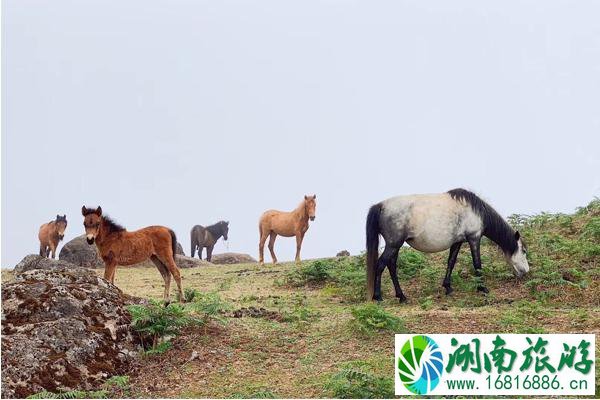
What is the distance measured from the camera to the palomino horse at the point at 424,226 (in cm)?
1496

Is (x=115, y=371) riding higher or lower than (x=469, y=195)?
lower

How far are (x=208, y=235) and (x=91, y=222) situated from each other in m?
24.5

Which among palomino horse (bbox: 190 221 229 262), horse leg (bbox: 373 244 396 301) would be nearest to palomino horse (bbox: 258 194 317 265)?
palomino horse (bbox: 190 221 229 262)

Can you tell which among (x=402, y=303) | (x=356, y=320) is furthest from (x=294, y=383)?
(x=402, y=303)

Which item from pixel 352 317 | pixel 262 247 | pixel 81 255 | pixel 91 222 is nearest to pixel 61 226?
pixel 81 255

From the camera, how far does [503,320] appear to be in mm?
11320

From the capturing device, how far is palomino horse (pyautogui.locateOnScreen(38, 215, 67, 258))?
29.0 meters

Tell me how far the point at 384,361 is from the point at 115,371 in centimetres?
385

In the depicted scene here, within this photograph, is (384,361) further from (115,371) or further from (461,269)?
(461,269)

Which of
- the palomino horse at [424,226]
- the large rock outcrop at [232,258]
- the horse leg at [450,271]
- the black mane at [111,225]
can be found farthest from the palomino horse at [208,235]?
the horse leg at [450,271]

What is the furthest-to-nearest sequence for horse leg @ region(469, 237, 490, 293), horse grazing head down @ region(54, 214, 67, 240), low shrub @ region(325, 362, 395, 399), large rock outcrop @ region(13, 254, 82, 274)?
horse grazing head down @ region(54, 214, 67, 240) → large rock outcrop @ region(13, 254, 82, 274) → horse leg @ region(469, 237, 490, 293) → low shrub @ region(325, 362, 395, 399)

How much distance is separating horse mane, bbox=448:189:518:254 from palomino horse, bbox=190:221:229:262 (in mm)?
23828

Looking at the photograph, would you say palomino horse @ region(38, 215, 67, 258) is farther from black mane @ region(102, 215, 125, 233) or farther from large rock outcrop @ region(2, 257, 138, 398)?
large rock outcrop @ region(2, 257, 138, 398)

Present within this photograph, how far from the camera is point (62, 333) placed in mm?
10109
